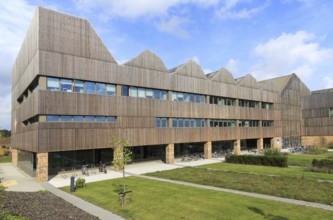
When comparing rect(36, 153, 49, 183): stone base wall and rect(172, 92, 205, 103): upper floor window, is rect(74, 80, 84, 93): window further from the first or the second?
rect(172, 92, 205, 103): upper floor window

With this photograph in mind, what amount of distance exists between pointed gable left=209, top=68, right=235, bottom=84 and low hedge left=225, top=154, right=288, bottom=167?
14149mm

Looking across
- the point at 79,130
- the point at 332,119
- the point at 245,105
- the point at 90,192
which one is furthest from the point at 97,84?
the point at 332,119

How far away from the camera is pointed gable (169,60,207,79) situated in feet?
125

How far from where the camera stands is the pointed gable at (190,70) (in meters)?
38.1

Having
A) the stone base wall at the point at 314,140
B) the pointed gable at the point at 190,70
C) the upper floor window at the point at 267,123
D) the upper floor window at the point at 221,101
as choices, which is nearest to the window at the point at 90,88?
the pointed gable at the point at 190,70

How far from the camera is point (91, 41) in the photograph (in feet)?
95.1

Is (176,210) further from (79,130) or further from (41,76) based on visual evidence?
(41,76)

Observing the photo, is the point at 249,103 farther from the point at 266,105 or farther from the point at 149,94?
the point at 149,94

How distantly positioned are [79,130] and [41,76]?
643 cm

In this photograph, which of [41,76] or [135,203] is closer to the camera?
[135,203]

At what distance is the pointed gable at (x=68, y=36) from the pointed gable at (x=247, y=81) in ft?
89.1

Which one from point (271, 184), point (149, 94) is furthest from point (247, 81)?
point (271, 184)

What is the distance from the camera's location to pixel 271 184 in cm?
1984

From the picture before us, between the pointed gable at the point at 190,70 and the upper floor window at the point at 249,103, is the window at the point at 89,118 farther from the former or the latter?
the upper floor window at the point at 249,103
